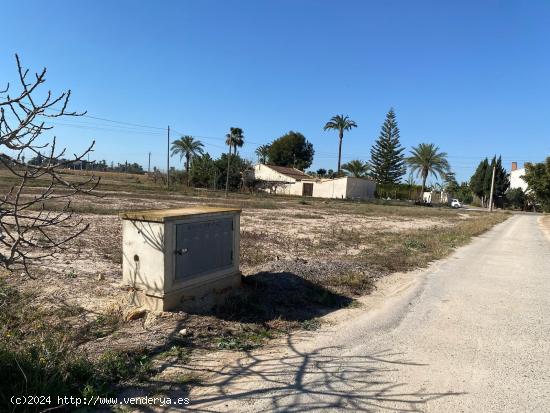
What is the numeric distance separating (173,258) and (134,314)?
2.62 feet

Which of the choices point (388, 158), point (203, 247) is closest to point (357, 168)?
point (388, 158)

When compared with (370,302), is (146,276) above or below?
above

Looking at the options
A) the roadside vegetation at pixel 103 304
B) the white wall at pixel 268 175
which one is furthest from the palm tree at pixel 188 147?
the roadside vegetation at pixel 103 304

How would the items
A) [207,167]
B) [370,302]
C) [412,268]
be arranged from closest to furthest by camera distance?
[370,302] < [412,268] < [207,167]

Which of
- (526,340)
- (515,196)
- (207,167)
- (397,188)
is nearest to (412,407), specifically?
(526,340)

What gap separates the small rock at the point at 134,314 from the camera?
5.31 meters

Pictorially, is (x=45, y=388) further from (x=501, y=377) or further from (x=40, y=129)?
(x=501, y=377)

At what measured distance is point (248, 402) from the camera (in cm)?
351

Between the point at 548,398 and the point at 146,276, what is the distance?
432cm

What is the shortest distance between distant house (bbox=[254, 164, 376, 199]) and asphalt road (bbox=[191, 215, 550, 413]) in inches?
2224

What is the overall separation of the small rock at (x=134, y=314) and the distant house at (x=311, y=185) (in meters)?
58.3

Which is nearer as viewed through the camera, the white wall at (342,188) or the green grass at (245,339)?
the green grass at (245,339)

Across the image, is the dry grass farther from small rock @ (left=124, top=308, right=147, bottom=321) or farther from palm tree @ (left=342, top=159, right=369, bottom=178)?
palm tree @ (left=342, top=159, right=369, bottom=178)

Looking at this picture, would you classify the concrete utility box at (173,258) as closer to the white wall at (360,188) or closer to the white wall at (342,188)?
the white wall at (342,188)
